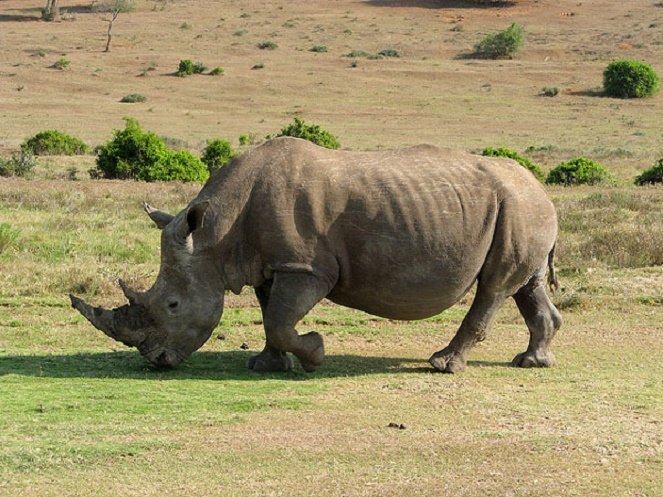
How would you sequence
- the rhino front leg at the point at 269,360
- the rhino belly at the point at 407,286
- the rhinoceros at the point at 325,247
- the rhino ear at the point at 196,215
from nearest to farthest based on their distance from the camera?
the rhino ear at the point at 196,215 < the rhinoceros at the point at 325,247 < the rhino belly at the point at 407,286 < the rhino front leg at the point at 269,360

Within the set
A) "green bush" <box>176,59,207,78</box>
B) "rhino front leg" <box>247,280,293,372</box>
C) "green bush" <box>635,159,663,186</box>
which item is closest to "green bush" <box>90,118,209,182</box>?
"green bush" <box>635,159,663,186</box>

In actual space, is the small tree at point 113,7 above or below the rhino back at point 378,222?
below

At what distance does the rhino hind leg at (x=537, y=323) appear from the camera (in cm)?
1109

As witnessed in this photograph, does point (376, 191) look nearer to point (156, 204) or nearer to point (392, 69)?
point (156, 204)

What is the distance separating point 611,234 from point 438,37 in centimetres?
6417

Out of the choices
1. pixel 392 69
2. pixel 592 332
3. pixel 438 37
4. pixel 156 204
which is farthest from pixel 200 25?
pixel 592 332

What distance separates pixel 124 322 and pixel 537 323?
3902mm

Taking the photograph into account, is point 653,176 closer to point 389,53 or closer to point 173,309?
point 173,309

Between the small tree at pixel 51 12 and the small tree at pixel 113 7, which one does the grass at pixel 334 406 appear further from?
the small tree at pixel 51 12

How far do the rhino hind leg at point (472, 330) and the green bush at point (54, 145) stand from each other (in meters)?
24.3

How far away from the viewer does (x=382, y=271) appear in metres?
10.4

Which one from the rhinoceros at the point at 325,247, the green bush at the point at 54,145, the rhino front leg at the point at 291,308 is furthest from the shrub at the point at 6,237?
the green bush at the point at 54,145

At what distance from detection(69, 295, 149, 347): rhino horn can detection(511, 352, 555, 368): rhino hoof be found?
11.6 ft

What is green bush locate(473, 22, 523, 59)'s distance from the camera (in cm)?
7138
